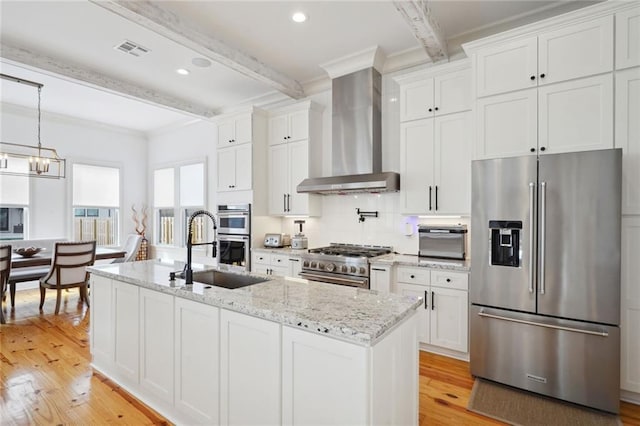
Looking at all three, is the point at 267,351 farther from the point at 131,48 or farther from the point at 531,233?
the point at 131,48

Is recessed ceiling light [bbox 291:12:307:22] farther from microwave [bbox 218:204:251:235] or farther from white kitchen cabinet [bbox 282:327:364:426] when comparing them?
white kitchen cabinet [bbox 282:327:364:426]

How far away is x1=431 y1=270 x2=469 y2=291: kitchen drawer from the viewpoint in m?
2.95

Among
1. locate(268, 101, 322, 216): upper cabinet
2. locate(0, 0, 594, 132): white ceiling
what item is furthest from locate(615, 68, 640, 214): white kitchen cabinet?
locate(268, 101, 322, 216): upper cabinet

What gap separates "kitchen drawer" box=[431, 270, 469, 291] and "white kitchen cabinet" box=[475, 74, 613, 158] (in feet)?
3.54

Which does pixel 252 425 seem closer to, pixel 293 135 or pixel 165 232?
pixel 293 135

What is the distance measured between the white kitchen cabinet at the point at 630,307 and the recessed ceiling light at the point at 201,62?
4.32 m

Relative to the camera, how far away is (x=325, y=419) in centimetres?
140

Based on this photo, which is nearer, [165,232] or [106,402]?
[106,402]

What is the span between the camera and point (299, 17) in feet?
10.2

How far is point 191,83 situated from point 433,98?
10.8 ft

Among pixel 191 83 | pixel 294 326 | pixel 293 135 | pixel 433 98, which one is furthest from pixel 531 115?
pixel 191 83

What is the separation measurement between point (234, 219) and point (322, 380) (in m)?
3.66

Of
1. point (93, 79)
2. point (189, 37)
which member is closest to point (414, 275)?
point (189, 37)

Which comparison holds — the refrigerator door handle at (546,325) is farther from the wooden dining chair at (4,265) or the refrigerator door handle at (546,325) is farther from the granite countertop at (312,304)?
the wooden dining chair at (4,265)
